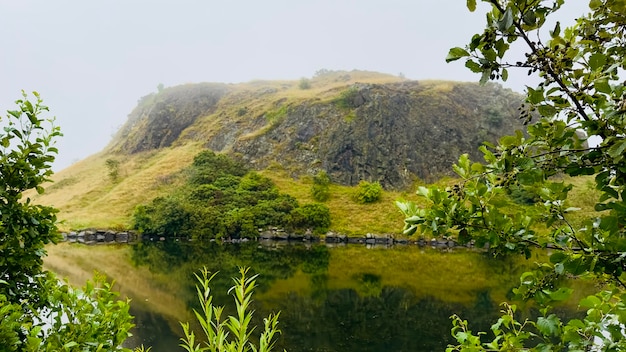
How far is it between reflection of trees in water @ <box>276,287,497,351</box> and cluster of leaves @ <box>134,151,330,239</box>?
30.9 m

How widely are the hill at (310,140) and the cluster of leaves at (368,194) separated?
2.28 meters

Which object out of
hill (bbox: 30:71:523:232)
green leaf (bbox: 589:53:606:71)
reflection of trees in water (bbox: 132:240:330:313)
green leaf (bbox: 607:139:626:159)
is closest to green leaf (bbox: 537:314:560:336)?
green leaf (bbox: 607:139:626:159)

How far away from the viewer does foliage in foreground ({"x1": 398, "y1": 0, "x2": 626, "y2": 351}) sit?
210 cm

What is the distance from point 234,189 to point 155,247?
21.1 meters

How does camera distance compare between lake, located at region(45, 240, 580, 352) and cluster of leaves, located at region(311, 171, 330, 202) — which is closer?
lake, located at region(45, 240, 580, 352)

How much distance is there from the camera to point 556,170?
94.3 inches

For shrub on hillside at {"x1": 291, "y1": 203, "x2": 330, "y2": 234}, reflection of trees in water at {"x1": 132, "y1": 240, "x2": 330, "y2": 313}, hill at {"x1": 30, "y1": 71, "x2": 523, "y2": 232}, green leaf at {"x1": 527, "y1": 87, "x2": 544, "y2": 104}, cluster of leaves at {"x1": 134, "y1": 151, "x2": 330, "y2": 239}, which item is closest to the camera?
green leaf at {"x1": 527, "y1": 87, "x2": 544, "y2": 104}

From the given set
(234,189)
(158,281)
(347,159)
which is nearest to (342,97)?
(347,159)

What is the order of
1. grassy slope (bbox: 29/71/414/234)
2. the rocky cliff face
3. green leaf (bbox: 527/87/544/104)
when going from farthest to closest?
the rocky cliff face, grassy slope (bbox: 29/71/414/234), green leaf (bbox: 527/87/544/104)

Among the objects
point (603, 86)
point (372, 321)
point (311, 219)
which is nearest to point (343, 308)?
point (372, 321)

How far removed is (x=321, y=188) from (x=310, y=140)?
1795cm

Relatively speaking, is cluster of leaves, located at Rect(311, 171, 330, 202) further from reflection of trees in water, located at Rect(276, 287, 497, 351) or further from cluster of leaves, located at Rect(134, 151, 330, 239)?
reflection of trees in water, located at Rect(276, 287, 497, 351)

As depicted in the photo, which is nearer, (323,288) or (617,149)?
(617,149)

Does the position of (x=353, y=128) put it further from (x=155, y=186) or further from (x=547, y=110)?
(x=547, y=110)
